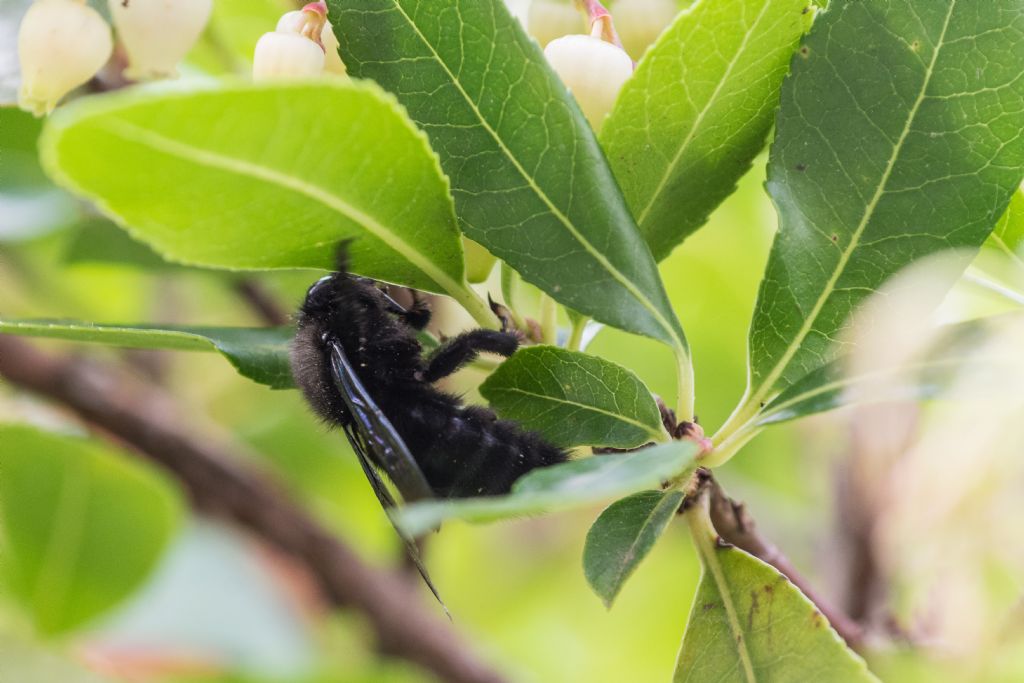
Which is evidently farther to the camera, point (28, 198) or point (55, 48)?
point (28, 198)

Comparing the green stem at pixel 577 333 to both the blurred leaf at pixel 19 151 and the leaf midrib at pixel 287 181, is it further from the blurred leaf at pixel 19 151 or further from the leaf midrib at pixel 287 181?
the blurred leaf at pixel 19 151

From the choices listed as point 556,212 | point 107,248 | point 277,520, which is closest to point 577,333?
point 556,212

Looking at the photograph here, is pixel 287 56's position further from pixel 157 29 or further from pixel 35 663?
pixel 35 663

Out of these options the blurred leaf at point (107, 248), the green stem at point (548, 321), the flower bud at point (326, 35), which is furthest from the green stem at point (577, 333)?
the blurred leaf at point (107, 248)

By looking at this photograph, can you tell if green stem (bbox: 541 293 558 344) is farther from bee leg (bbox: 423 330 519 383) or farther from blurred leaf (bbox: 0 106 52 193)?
blurred leaf (bbox: 0 106 52 193)

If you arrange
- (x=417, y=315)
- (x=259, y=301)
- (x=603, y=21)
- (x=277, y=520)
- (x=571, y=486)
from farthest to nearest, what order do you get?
(x=277, y=520), (x=259, y=301), (x=417, y=315), (x=603, y=21), (x=571, y=486)

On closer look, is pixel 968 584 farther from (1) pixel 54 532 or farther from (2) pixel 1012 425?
(1) pixel 54 532

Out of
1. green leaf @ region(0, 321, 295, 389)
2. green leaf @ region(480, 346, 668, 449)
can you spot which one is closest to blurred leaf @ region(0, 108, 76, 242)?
green leaf @ region(0, 321, 295, 389)
